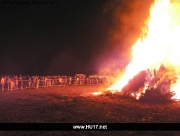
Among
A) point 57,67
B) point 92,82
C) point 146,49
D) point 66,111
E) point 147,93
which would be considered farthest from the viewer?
point 57,67

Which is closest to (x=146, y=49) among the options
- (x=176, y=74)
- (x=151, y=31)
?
(x=151, y=31)

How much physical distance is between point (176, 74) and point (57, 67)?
135 feet

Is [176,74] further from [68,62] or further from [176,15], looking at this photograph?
[68,62]

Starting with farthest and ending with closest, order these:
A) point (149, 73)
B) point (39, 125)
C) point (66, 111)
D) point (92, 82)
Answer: point (92, 82) < point (149, 73) < point (66, 111) < point (39, 125)

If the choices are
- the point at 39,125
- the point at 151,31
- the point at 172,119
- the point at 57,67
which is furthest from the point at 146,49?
the point at 57,67

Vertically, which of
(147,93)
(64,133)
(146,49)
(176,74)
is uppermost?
(146,49)

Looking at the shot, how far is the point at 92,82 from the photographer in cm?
3381

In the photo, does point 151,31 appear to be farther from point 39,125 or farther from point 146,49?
point 39,125

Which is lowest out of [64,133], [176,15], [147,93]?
[64,133]

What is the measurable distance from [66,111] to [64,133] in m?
3.82

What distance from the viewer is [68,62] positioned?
58.6 m

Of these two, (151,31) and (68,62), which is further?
(68,62)

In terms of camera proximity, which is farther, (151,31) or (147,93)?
(151,31)

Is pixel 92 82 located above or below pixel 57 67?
below
